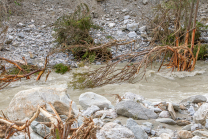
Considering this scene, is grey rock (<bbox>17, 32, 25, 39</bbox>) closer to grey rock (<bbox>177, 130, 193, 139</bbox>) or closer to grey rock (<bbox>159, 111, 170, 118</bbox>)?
grey rock (<bbox>159, 111, 170, 118</bbox>)

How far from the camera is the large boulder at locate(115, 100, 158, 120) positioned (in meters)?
2.46

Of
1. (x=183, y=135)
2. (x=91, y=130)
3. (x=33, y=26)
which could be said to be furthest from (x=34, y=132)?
(x=33, y=26)

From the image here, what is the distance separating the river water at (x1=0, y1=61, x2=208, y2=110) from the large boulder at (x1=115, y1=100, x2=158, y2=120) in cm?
100

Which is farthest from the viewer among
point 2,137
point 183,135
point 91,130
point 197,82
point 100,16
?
point 100,16

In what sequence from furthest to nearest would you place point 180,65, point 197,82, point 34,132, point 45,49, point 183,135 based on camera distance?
point 45,49 → point 180,65 → point 197,82 → point 183,135 → point 34,132

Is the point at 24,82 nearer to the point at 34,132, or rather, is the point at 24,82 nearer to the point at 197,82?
the point at 34,132

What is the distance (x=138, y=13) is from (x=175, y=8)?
4.74 metres

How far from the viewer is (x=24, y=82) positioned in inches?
210

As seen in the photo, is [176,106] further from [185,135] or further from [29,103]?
[29,103]

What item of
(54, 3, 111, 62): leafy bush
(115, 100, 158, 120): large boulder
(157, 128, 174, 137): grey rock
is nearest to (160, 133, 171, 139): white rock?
(157, 128, 174, 137): grey rock

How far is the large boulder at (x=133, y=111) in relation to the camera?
2.46 metres

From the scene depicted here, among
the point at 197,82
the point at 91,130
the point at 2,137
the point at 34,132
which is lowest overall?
the point at 197,82

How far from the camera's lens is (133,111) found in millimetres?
2482

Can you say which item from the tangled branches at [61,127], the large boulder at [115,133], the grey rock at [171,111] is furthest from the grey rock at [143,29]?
the tangled branches at [61,127]
